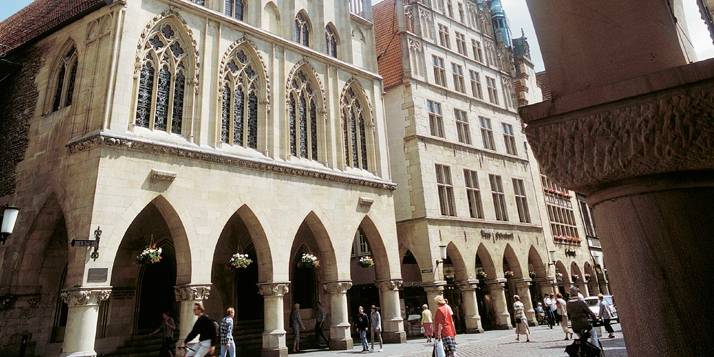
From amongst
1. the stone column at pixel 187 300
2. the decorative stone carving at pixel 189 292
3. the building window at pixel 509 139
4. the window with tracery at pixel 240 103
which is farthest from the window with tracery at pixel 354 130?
the building window at pixel 509 139

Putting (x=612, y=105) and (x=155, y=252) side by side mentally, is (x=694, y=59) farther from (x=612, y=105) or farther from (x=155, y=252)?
(x=155, y=252)

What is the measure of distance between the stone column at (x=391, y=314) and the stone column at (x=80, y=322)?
34.2ft

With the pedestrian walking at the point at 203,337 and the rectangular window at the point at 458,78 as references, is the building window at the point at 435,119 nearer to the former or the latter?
the rectangular window at the point at 458,78

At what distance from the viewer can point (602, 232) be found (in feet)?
6.59

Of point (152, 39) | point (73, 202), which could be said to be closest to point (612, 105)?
point (73, 202)

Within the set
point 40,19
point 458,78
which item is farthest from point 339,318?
point 40,19

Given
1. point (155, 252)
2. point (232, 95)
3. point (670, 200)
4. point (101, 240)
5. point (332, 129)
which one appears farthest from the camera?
point (332, 129)

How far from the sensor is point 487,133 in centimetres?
2667

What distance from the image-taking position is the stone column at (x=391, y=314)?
17.4m

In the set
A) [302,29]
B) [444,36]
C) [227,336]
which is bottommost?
[227,336]

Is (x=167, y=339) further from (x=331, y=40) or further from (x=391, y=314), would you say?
(x=331, y=40)

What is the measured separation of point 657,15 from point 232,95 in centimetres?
1472

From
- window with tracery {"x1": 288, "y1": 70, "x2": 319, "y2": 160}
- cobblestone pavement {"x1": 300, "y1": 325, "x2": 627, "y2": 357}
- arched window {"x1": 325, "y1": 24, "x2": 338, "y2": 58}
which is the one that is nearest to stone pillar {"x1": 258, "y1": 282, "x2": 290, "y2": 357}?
cobblestone pavement {"x1": 300, "y1": 325, "x2": 627, "y2": 357}

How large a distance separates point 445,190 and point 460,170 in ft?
6.24
